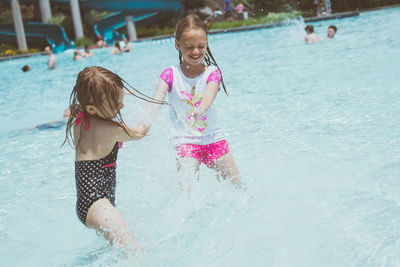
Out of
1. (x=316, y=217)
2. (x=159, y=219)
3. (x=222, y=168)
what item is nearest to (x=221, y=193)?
(x=222, y=168)

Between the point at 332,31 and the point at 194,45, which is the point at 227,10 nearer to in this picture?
the point at 332,31

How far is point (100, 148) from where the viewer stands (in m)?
2.40

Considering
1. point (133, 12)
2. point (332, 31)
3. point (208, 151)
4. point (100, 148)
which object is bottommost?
point (208, 151)

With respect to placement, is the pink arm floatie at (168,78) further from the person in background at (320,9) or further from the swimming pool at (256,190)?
the person in background at (320,9)

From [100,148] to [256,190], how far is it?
58.5 inches

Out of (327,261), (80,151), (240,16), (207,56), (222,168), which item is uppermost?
(240,16)

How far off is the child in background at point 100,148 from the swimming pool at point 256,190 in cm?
28

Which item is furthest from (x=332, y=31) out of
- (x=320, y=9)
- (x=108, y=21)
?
(x=108, y=21)

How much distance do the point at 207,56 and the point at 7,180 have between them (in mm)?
2574

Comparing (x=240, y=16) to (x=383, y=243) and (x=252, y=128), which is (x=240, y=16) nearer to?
(x=252, y=128)

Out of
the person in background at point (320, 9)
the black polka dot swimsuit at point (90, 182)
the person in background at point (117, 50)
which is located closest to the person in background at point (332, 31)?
the person in background at point (320, 9)

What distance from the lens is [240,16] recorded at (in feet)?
97.5

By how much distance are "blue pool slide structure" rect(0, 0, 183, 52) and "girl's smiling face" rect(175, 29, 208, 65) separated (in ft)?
76.8

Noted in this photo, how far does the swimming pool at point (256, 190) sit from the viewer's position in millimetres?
2623
